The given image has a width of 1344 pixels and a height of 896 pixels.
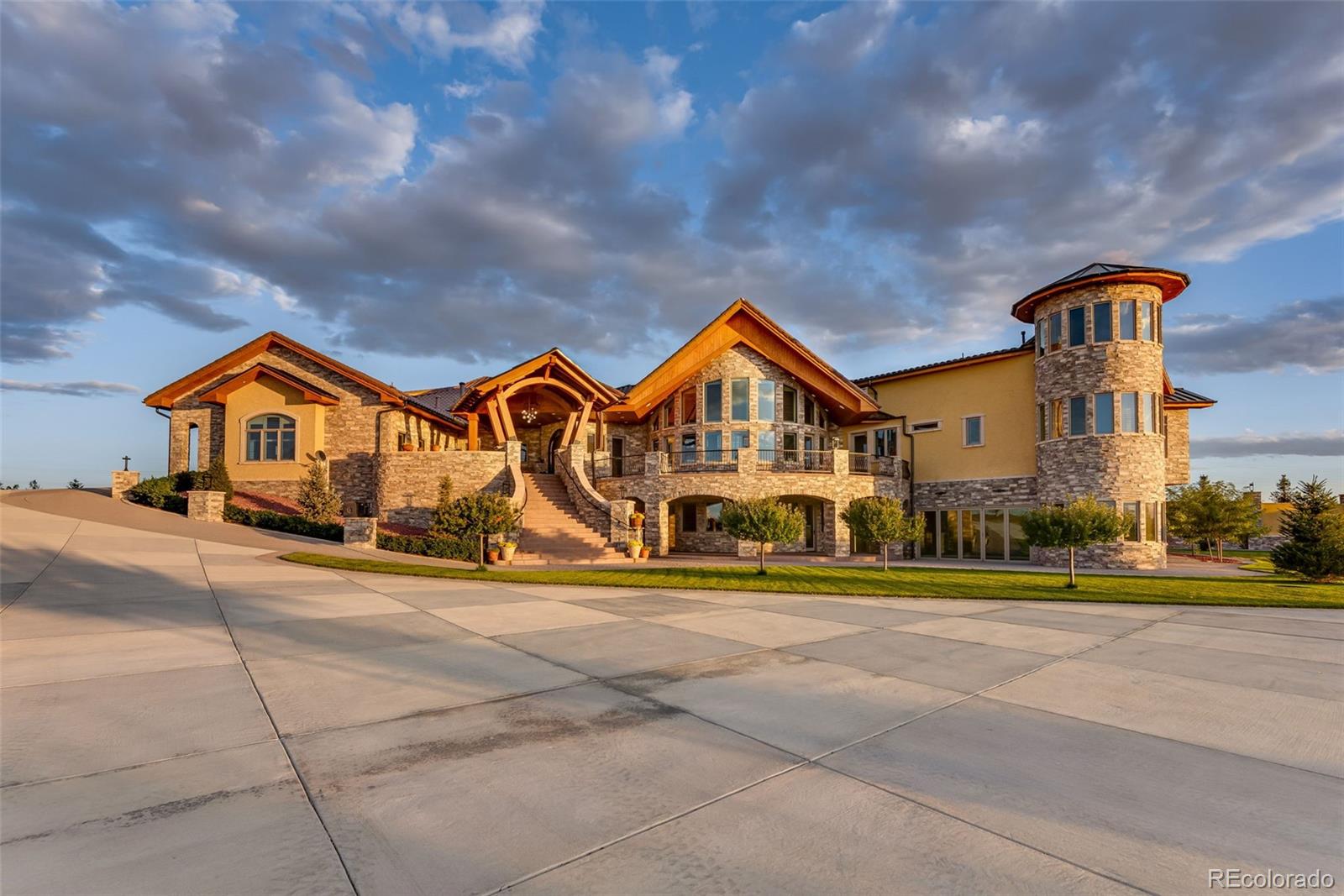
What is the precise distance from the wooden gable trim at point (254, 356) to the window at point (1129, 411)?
94.7 feet

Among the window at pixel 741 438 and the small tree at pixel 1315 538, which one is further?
the window at pixel 741 438

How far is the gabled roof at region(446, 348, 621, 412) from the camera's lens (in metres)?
26.7

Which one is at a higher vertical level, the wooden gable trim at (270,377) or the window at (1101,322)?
the window at (1101,322)

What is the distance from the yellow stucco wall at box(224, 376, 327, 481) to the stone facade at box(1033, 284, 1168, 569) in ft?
101

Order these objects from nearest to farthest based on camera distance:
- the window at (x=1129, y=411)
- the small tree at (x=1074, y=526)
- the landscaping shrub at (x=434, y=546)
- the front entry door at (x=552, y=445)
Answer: the small tree at (x=1074, y=526) < the landscaping shrub at (x=434, y=546) < the window at (x=1129, y=411) < the front entry door at (x=552, y=445)

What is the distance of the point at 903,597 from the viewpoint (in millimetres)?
14266

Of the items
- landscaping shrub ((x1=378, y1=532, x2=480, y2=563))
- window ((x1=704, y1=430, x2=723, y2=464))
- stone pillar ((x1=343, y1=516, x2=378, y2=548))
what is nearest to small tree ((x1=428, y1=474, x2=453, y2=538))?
landscaping shrub ((x1=378, y1=532, x2=480, y2=563))

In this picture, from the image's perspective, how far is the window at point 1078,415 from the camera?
24.2 meters


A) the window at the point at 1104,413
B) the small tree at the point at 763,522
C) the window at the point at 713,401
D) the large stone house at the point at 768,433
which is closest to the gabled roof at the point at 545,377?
the large stone house at the point at 768,433

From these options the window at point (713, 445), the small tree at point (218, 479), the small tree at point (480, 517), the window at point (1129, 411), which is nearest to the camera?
the small tree at point (480, 517)

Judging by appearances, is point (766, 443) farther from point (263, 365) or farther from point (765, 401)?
point (263, 365)

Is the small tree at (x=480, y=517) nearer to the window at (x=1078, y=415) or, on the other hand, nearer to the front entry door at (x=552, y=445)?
the front entry door at (x=552, y=445)

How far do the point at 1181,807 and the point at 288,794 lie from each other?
5.63 meters

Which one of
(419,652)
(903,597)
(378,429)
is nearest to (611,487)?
(378,429)
